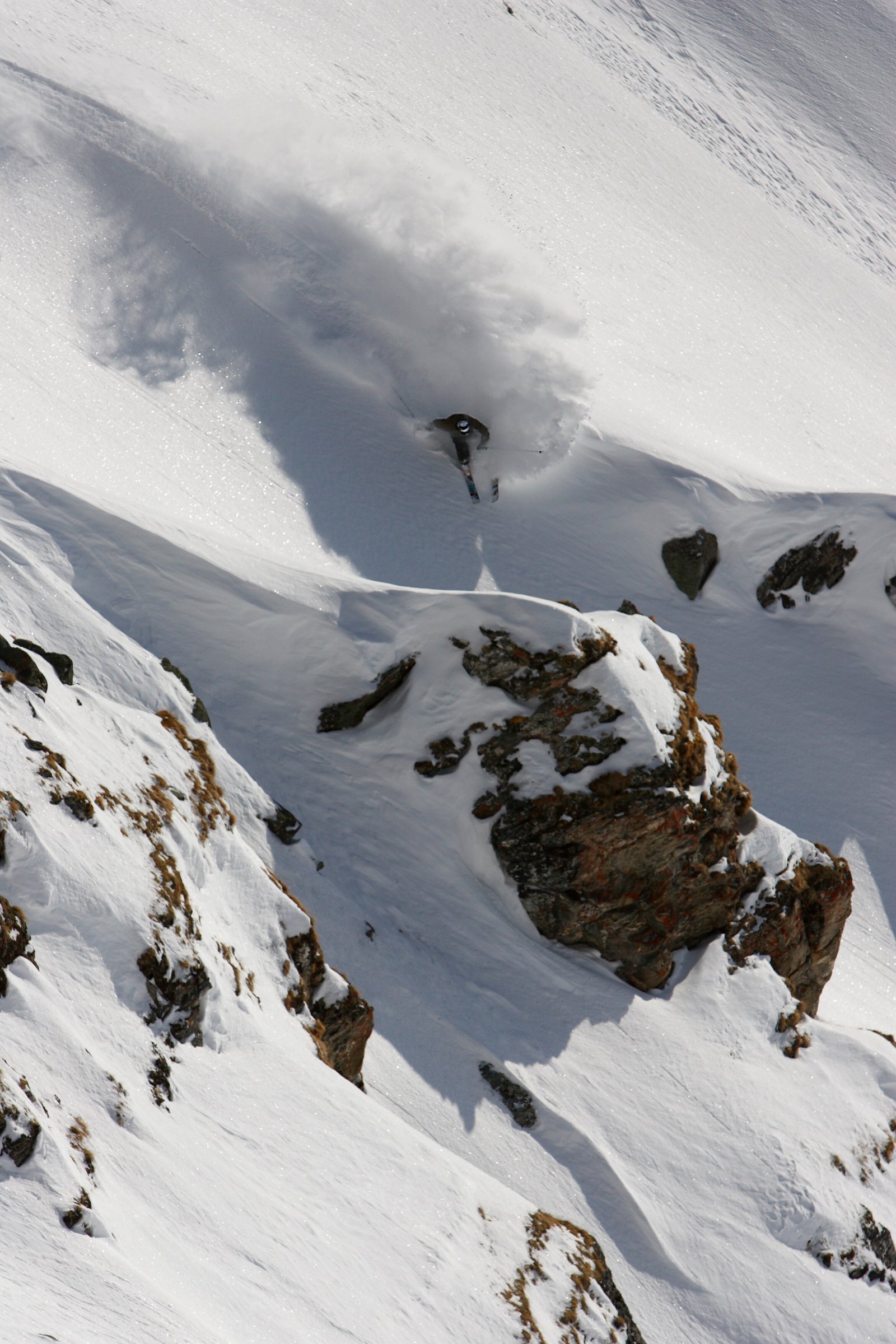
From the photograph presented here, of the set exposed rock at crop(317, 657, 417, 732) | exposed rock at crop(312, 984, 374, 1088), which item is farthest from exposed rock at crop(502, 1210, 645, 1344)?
exposed rock at crop(317, 657, 417, 732)

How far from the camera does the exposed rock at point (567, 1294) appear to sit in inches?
384

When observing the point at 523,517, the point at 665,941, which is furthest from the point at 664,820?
the point at 523,517

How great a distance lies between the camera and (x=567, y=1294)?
10.4 metres

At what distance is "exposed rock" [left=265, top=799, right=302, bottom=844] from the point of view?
13109 mm

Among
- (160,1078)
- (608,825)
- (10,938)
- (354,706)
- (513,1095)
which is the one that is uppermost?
(608,825)

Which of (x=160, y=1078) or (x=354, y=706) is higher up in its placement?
(x=354, y=706)

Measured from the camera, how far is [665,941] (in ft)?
47.4

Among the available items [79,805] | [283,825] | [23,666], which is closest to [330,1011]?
[283,825]

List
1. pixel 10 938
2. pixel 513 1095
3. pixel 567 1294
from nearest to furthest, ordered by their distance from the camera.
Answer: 1. pixel 10 938
2. pixel 567 1294
3. pixel 513 1095

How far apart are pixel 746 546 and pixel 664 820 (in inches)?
415

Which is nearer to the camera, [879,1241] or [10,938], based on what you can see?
[10,938]

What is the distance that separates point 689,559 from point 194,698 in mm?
12861

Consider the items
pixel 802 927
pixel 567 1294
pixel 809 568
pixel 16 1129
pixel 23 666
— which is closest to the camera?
pixel 16 1129

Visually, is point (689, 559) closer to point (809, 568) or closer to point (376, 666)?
point (809, 568)
